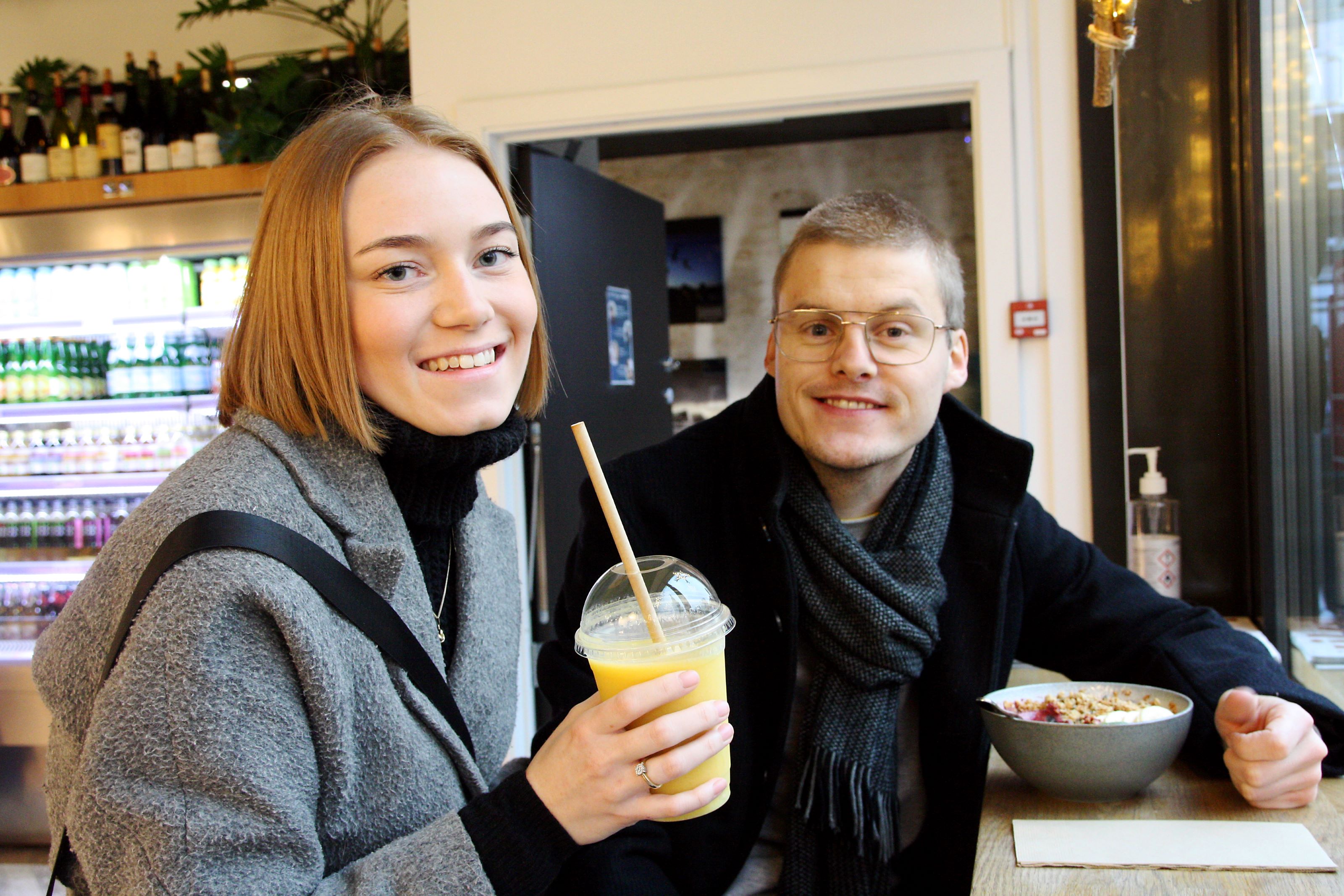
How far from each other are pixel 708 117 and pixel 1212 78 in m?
1.48

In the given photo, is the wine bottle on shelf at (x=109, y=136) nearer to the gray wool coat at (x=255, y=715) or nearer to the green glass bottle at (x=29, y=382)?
the green glass bottle at (x=29, y=382)

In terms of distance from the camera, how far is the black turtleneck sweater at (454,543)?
97 centimetres

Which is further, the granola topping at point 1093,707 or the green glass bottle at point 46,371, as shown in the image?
the green glass bottle at point 46,371

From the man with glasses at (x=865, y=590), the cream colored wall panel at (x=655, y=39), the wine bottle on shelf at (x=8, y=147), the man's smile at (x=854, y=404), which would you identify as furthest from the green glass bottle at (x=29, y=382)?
the man's smile at (x=854, y=404)

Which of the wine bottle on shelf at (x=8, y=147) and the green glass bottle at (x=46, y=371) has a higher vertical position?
the wine bottle on shelf at (x=8, y=147)

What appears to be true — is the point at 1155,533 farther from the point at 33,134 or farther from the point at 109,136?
the point at 33,134

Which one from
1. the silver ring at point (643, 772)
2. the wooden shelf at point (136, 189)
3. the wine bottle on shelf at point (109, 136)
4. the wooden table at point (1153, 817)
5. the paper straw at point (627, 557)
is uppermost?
the wine bottle on shelf at point (109, 136)

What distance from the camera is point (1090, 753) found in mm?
1166

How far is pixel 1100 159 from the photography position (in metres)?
3.01

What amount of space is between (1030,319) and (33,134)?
4123mm

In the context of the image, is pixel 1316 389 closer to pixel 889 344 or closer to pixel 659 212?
pixel 889 344

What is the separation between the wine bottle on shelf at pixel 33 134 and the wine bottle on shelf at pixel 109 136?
0.81ft

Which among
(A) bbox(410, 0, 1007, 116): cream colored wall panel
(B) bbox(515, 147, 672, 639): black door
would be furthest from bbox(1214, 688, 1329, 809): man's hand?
(B) bbox(515, 147, 672, 639): black door

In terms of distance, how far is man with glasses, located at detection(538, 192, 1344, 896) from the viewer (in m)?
1.48
